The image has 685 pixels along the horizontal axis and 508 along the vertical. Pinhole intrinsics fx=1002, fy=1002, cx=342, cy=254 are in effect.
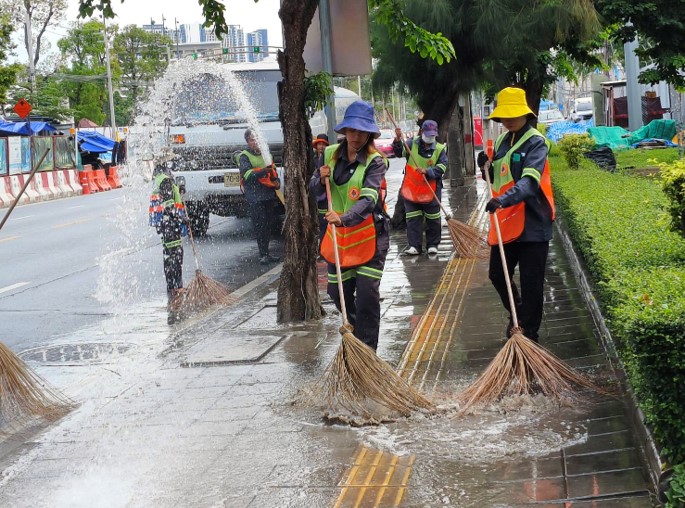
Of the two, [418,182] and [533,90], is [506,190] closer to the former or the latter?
[418,182]

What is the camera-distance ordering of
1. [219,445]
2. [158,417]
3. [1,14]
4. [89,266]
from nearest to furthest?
[219,445] < [158,417] < [89,266] < [1,14]

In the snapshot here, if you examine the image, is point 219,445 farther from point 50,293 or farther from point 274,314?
point 50,293


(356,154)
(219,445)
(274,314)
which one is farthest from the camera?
(274,314)

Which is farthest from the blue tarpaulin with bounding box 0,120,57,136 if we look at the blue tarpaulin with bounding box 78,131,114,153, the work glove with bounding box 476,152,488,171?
the work glove with bounding box 476,152,488,171

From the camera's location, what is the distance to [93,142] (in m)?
43.3

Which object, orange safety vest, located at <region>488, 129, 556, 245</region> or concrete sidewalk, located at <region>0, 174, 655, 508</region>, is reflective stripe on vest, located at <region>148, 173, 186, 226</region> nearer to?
concrete sidewalk, located at <region>0, 174, 655, 508</region>

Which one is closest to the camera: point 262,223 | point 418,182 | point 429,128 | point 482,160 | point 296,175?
point 482,160

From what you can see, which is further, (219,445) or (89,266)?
(89,266)

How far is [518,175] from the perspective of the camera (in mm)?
6820

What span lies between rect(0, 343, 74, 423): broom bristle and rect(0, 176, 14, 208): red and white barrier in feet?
78.7

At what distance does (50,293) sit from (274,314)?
151 inches

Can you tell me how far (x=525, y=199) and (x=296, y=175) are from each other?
2.69 m

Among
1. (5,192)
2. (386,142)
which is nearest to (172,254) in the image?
(5,192)

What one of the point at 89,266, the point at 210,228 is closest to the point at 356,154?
the point at 89,266
